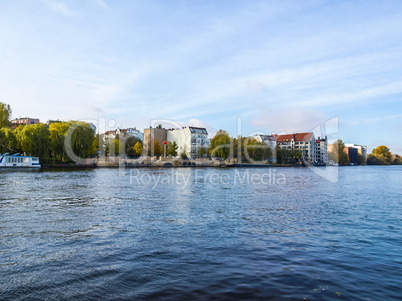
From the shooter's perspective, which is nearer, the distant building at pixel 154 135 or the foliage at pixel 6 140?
the foliage at pixel 6 140

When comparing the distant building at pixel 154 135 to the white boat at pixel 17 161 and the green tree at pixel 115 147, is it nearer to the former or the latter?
the green tree at pixel 115 147

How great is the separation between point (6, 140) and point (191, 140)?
86656 mm

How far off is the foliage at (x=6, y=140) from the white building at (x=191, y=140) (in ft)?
255

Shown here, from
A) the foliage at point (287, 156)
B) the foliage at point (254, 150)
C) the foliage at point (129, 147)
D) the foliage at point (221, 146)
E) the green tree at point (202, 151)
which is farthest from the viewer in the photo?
the foliage at point (287, 156)

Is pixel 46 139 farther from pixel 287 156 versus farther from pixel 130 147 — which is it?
pixel 287 156

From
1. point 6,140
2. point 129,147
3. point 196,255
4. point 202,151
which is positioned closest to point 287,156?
point 202,151

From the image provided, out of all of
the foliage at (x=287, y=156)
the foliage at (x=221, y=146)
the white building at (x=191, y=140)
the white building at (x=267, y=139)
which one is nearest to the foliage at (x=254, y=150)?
the foliage at (x=221, y=146)

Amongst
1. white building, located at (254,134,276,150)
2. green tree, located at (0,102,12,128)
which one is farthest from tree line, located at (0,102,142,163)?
white building, located at (254,134,276,150)

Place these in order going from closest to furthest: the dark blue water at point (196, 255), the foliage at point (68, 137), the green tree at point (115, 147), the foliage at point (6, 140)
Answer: the dark blue water at point (196, 255), the foliage at point (6, 140), the foliage at point (68, 137), the green tree at point (115, 147)

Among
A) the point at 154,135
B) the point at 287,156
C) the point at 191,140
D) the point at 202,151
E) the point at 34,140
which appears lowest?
the point at 287,156

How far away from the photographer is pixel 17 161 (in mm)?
72250

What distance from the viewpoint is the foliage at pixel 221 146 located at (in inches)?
4941

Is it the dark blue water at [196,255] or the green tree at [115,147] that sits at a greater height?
the green tree at [115,147]

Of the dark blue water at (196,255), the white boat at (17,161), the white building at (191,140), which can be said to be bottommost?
the dark blue water at (196,255)
